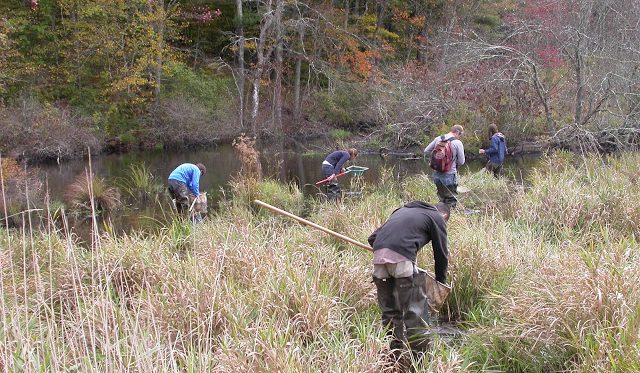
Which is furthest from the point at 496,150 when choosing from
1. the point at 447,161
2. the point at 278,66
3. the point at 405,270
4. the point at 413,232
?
the point at 278,66

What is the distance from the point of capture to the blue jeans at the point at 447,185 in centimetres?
966

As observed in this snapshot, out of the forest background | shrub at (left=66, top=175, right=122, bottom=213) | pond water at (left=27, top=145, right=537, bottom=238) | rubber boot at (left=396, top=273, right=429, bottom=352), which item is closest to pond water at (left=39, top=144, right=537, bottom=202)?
pond water at (left=27, top=145, right=537, bottom=238)

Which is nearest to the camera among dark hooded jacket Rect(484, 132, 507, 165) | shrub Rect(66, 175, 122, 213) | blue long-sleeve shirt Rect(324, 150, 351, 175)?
blue long-sleeve shirt Rect(324, 150, 351, 175)

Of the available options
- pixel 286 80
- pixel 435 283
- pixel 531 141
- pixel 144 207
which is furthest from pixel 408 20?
pixel 435 283

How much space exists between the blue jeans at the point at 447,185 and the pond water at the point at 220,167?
181cm

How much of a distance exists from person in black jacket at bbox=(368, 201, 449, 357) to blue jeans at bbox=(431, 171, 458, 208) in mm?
5124

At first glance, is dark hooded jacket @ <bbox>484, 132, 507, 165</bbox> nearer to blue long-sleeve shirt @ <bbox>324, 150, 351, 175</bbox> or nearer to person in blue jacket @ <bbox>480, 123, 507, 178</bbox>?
person in blue jacket @ <bbox>480, 123, 507, 178</bbox>

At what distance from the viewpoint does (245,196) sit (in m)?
12.0

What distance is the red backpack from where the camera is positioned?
9406 mm

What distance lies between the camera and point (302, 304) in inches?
184

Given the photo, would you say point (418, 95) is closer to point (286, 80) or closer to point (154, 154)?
point (154, 154)

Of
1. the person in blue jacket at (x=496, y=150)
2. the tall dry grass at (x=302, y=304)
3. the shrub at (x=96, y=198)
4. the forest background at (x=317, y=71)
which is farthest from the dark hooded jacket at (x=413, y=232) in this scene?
the shrub at (x=96, y=198)

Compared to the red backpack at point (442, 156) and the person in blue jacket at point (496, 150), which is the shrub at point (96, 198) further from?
the person in blue jacket at point (496, 150)

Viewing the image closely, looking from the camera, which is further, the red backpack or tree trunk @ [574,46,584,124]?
tree trunk @ [574,46,584,124]
